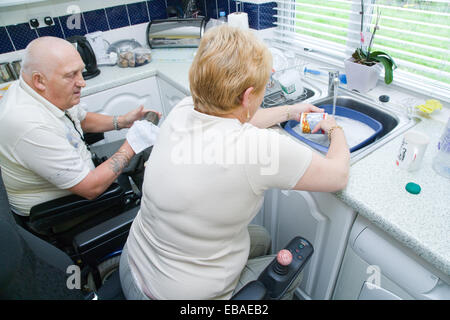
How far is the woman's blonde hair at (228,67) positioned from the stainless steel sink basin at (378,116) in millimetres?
442

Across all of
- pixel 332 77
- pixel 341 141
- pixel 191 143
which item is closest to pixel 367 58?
pixel 332 77

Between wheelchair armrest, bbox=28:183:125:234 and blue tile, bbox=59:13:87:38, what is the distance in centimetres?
134

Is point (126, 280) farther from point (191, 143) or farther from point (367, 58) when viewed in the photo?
point (367, 58)

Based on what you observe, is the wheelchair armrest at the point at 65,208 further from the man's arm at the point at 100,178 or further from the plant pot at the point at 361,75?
the plant pot at the point at 361,75

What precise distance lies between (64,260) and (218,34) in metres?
0.69

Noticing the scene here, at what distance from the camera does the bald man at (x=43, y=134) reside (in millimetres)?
945

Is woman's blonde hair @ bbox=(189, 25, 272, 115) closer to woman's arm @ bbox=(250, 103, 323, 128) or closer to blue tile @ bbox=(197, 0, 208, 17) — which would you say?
woman's arm @ bbox=(250, 103, 323, 128)

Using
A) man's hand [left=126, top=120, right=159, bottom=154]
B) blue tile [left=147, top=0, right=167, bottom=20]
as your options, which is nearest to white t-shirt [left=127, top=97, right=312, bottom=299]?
man's hand [left=126, top=120, right=159, bottom=154]

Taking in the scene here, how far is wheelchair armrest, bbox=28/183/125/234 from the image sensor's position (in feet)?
3.26

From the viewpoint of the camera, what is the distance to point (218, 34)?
709mm


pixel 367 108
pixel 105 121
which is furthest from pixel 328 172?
pixel 105 121

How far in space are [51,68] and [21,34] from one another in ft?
3.68

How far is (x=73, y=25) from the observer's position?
6.17 feet

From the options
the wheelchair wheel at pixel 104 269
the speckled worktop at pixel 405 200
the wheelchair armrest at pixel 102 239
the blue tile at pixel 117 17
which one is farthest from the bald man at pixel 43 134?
the blue tile at pixel 117 17
